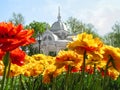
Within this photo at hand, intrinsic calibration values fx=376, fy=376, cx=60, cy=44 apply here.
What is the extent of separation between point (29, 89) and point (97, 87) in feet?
2.61

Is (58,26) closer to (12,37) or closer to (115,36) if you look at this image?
(115,36)

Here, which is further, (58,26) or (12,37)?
(58,26)

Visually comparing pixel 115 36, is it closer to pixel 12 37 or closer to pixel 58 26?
pixel 58 26

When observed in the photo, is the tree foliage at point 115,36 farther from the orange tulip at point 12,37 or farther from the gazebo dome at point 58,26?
the orange tulip at point 12,37

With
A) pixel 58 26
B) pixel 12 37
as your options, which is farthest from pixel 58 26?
pixel 12 37

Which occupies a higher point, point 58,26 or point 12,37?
point 58,26

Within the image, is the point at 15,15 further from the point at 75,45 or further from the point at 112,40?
the point at 75,45

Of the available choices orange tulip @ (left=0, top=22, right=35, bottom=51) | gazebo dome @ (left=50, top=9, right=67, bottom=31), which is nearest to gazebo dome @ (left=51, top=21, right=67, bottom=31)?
gazebo dome @ (left=50, top=9, right=67, bottom=31)

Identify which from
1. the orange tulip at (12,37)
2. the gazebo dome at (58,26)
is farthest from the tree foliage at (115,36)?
the orange tulip at (12,37)

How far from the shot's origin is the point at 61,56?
285cm

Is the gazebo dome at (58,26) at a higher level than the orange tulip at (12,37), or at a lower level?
higher

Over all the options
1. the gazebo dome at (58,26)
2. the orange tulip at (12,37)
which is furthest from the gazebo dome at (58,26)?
the orange tulip at (12,37)

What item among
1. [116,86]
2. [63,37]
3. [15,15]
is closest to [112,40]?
[63,37]

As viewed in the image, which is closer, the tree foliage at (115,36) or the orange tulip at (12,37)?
the orange tulip at (12,37)
